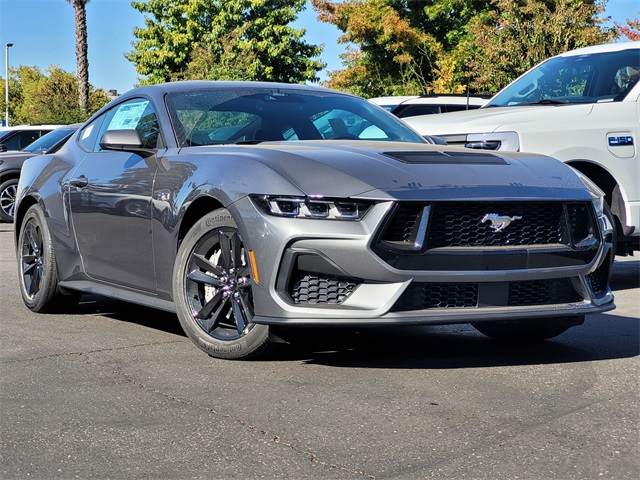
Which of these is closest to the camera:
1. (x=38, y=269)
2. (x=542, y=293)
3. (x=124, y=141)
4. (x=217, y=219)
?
(x=542, y=293)

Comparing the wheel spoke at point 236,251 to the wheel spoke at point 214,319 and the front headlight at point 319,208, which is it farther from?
the front headlight at point 319,208

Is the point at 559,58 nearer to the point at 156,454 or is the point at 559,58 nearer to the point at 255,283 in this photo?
the point at 255,283

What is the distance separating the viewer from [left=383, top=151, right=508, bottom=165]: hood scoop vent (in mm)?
4992

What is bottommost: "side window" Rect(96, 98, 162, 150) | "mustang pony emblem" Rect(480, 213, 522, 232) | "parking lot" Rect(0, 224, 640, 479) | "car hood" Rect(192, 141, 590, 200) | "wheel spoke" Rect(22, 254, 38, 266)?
"parking lot" Rect(0, 224, 640, 479)

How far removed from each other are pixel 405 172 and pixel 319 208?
44 centimetres

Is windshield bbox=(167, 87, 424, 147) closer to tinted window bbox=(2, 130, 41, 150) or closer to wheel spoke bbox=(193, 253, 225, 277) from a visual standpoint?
wheel spoke bbox=(193, 253, 225, 277)

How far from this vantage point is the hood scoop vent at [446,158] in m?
4.99

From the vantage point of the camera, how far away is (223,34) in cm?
4694

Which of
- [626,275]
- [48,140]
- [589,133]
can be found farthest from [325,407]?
[48,140]

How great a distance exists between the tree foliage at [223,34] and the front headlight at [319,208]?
4182 cm

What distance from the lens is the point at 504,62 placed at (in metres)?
20.4

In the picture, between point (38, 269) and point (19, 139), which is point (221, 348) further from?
point (19, 139)

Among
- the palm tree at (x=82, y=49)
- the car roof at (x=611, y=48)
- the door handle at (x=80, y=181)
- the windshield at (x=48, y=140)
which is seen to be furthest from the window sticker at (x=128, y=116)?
the palm tree at (x=82, y=49)

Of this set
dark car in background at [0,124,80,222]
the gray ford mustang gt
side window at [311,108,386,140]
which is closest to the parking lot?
the gray ford mustang gt
